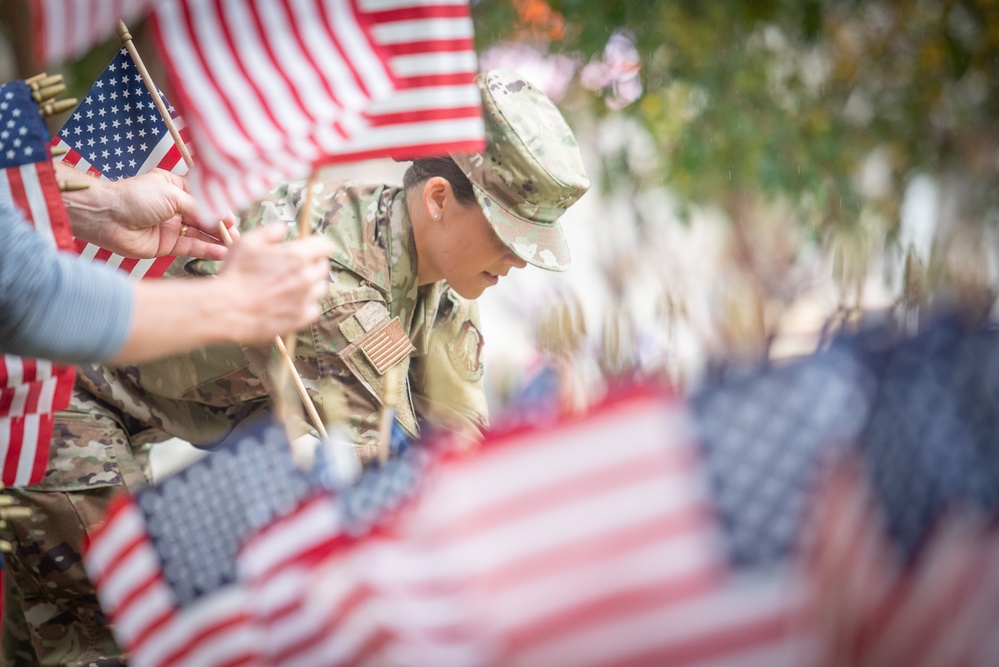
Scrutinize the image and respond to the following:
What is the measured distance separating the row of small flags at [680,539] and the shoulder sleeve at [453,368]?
5.40 ft

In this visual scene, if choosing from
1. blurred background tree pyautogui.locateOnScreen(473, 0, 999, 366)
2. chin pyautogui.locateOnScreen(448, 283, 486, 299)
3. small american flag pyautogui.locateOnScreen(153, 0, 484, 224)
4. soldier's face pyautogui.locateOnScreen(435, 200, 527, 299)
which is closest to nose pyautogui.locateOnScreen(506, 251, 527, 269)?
soldier's face pyautogui.locateOnScreen(435, 200, 527, 299)

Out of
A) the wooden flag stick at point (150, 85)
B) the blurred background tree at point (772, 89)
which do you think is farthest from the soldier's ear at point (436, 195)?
the blurred background tree at point (772, 89)

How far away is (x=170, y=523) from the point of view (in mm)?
1753

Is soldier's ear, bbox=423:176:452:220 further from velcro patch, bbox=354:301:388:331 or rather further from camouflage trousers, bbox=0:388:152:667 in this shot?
camouflage trousers, bbox=0:388:152:667

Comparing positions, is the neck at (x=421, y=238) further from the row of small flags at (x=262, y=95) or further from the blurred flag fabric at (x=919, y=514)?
the blurred flag fabric at (x=919, y=514)

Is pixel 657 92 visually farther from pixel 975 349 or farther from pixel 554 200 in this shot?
pixel 975 349

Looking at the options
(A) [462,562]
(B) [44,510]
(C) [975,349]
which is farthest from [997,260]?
(B) [44,510]

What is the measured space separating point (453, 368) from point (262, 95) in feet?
5.37

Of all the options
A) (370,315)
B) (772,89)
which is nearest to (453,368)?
(370,315)

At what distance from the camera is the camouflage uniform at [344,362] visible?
2.95 m

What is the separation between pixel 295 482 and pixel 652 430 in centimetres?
61

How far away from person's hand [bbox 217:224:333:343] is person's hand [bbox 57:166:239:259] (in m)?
0.96

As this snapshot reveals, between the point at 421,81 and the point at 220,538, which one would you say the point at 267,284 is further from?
the point at 421,81

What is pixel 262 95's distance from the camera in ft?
6.56
